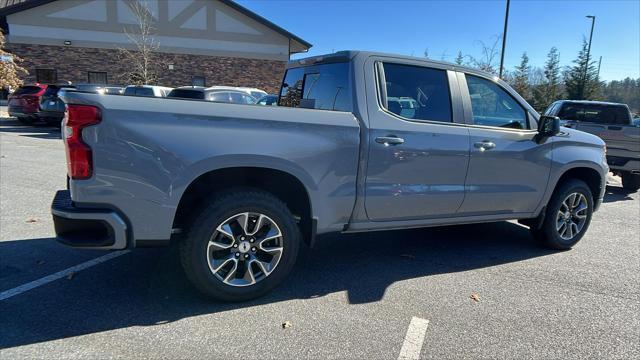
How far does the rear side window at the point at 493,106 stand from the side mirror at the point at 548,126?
154mm

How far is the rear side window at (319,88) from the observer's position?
3827 millimetres

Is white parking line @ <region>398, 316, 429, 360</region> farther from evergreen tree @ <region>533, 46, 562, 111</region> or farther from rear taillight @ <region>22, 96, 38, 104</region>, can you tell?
evergreen tree @ <region>533, 46, 562, 111</region>

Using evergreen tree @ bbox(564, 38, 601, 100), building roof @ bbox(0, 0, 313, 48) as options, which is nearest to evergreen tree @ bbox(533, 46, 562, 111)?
evergreen tree @ bbox(564, 38, 601, 100)

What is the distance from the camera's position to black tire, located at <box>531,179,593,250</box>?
492cm

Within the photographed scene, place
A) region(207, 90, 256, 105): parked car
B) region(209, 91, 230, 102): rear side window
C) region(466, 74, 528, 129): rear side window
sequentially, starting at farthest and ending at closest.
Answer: region(207, 90, 256, 105): parked car → region(209, 91, 230, 102): rear side window → region(466, 74, 528, 129): rear side window

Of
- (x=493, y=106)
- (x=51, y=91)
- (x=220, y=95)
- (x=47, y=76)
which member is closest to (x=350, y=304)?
(x=493, y=106)

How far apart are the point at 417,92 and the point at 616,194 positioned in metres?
7.59

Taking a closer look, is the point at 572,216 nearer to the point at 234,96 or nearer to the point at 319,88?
the point at 319,88

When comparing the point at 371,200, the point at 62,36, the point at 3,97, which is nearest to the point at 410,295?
the point at 371,200

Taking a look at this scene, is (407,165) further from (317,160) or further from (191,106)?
(191,106)

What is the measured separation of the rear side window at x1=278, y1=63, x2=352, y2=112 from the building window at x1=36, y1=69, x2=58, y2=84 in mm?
26379

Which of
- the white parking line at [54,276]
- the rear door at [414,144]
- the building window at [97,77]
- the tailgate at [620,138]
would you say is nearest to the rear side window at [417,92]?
the rear door at [414,144]

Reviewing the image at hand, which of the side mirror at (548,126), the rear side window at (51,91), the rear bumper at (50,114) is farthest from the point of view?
the rear side window at (51,91)

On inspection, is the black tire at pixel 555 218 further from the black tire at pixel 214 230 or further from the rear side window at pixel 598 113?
the rear side window at pixel 598 113
